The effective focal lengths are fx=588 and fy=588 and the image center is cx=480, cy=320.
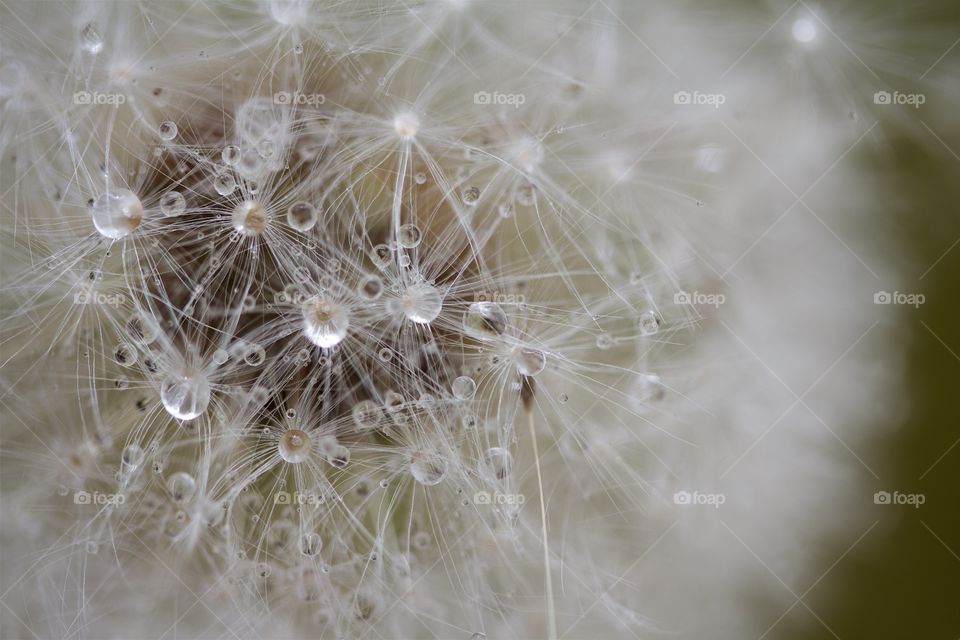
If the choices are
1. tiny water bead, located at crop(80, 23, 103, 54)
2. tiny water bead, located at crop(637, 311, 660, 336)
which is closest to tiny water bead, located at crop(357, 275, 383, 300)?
tiny water bead, located at crop(637, 311, 660, 336)

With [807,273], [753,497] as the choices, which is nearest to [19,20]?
[807,273]

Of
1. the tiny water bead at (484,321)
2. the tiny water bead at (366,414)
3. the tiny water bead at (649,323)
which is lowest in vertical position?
the tiny water bead at (366,414)

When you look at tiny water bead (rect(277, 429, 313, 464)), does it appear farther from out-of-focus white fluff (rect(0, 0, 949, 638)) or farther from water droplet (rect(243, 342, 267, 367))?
water droplet (rect(243, 342, 267, 367))

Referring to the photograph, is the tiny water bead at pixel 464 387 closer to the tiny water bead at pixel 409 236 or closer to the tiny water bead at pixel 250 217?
the tiny water bead at pixel 409 236

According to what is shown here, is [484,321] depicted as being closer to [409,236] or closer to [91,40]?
[409,236]

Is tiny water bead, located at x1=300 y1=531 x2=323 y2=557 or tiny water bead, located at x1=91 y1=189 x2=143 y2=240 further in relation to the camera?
tiny water bead, located at x1=300 y1=531 x2=323 y2=557

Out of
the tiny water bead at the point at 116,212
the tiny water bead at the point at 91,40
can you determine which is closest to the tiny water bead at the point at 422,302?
the tiny water bead at the point at 116,212

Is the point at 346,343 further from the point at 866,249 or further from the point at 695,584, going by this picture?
the point at 866,249
